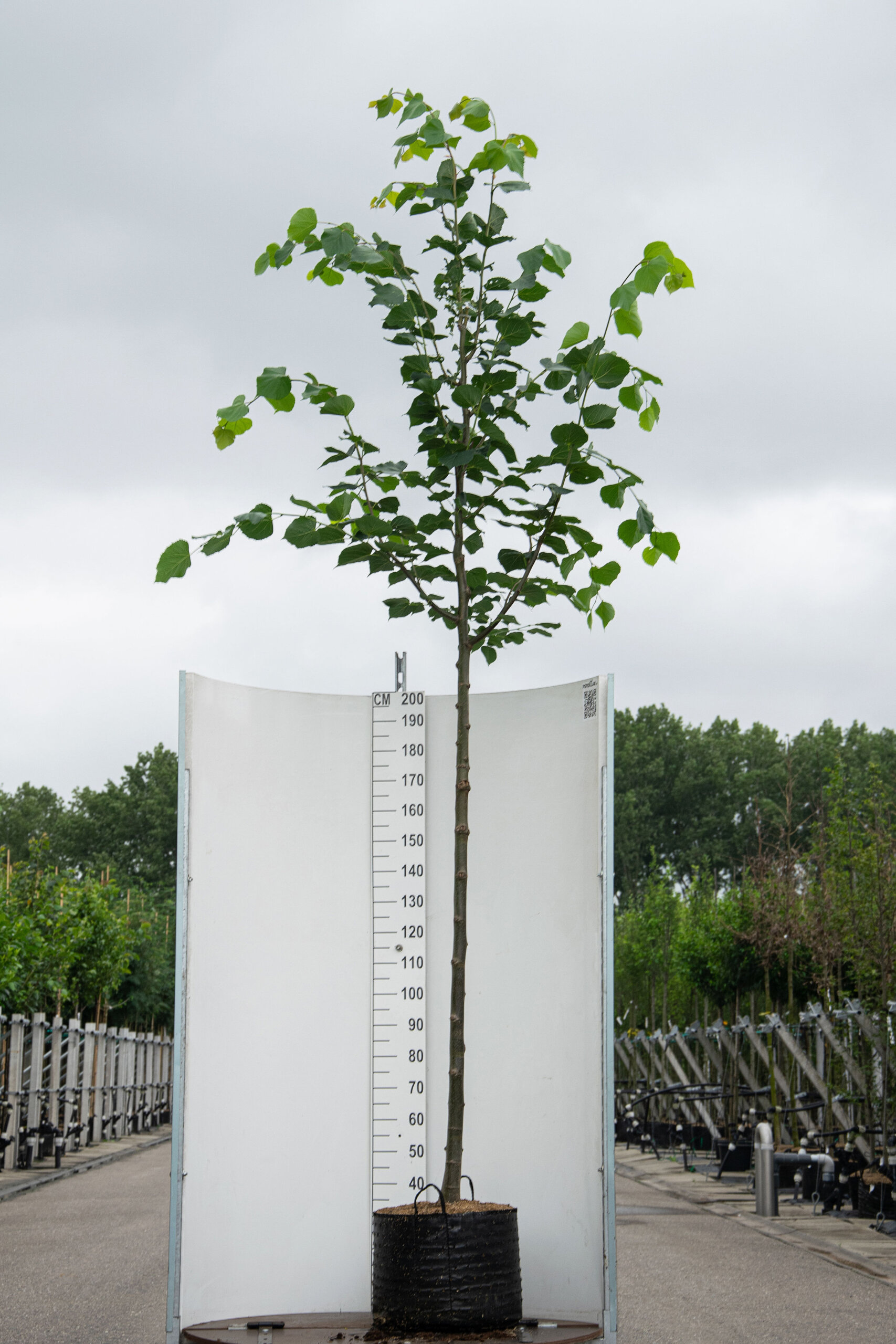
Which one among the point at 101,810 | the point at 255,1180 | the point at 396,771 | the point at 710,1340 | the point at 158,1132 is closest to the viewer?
the point at 255,1180

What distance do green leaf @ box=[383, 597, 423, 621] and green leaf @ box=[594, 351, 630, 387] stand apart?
2.77 feet

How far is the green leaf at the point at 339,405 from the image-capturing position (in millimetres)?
3947

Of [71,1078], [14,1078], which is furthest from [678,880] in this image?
[14,1078]

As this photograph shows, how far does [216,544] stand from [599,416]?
1066mm

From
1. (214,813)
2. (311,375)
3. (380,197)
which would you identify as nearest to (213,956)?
(214,813)

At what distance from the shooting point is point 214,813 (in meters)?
4.03

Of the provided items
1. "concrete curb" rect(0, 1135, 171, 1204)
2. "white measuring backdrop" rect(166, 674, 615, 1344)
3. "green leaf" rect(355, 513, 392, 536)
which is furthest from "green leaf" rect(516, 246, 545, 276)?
"concrete curb" rect(0, 1135, 171, 1204)

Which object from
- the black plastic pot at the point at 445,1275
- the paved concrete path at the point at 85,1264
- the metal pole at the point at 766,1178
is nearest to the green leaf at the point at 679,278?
the black plastic pot at the point at 445,1275

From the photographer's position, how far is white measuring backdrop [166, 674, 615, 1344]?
393cm

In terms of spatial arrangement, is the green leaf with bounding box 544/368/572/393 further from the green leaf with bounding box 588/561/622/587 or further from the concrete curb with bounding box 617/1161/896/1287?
the concrete curb with bounding box 617/1161/896/1287

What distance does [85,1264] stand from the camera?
35.8 ft

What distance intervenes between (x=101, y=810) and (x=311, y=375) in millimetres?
67056

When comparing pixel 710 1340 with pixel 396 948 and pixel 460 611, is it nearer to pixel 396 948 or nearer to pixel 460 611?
pixel 396 948

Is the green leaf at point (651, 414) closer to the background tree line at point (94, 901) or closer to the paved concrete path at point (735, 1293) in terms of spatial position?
the paved concrete path at point (735, 1293)
